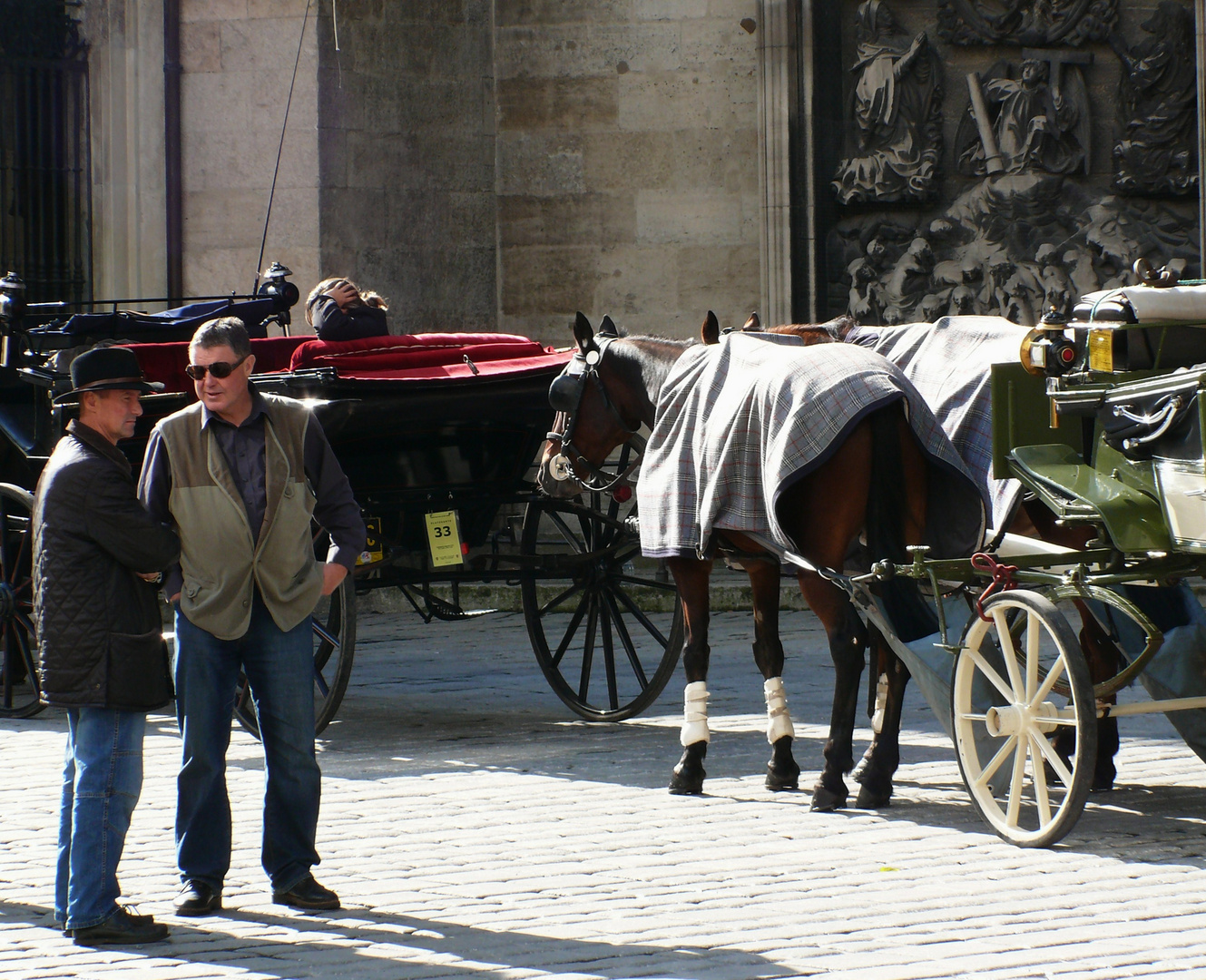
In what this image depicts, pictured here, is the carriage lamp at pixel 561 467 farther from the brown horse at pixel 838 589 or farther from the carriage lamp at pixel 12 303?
the carriage lamp at pixel 12 303

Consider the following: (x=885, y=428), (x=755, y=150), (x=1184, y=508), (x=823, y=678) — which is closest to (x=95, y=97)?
(x=755, y=150)

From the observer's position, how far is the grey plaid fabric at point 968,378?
22.7 ft

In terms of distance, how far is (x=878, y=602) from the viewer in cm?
633

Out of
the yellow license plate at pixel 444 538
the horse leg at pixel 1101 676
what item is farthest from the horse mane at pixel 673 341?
the horse leg at pixel 1101 676

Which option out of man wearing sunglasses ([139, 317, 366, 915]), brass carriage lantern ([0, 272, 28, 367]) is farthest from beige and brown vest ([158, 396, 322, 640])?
brass carriage lantern ([0, 272, 28, 367])

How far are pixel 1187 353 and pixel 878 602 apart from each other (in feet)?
4.45

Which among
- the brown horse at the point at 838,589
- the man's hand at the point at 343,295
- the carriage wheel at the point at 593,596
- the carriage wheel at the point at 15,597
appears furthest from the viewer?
the carriage wheel at the point at 15,597

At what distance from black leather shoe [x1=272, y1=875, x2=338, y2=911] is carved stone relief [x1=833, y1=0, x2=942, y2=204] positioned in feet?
32.9

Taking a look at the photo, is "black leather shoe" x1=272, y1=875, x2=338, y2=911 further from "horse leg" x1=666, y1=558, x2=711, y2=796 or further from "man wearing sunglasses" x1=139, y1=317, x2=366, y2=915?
"horse leg" x1=666, y1=558, x2=711, y2=796

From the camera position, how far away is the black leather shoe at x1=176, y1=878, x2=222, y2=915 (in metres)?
5.20

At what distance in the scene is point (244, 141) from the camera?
47.8 feet

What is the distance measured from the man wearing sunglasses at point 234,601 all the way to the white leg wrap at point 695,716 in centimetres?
194

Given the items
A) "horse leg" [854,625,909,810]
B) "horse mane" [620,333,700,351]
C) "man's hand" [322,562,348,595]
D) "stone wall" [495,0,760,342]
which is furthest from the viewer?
"stone wall" [495,0,760,342]

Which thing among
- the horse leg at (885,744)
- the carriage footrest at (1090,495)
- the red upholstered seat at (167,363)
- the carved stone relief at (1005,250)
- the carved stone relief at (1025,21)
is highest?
the carved stone relief at (1025,21)
